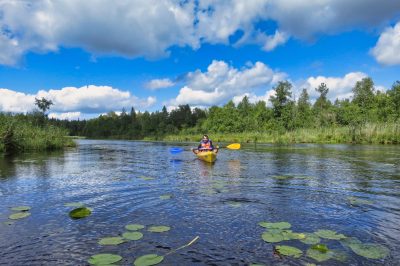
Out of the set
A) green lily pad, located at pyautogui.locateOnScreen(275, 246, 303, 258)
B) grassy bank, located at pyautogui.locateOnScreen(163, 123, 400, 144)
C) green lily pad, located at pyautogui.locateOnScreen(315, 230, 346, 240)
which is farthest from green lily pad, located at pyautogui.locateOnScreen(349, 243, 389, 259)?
grassy bank, located at pyautogui.locateOnScreen(163, 123, 400, 144)

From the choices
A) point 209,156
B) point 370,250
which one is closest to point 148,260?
point 370,250

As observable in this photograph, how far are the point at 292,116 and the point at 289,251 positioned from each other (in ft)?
215

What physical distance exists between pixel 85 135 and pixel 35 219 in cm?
15262

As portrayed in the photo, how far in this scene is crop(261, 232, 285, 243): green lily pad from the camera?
18.7 ft

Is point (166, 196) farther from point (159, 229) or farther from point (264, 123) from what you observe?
point (264, 123)

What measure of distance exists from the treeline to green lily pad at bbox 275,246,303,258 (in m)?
37.4

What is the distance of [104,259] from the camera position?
4.86 metres

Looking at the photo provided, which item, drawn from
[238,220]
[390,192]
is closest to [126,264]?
[238,220]

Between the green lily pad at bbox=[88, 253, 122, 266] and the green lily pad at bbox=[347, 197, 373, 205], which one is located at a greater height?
the green lily pad at bbox=[347, 197, 373, 205]

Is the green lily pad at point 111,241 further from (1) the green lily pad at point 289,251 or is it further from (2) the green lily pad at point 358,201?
(2) the green lily pad at point 358,201

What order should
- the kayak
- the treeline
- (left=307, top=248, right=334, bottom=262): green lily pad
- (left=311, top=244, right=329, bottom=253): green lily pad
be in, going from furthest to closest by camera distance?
the treeline
the kayak
(left=311, top=244, right=329, bottom=253): green lily pad
(left=307, top=248, right=334, bottom=262): green lily pad

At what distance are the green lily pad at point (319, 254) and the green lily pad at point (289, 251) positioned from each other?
16 cm

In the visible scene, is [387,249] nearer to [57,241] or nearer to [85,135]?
[57,241]

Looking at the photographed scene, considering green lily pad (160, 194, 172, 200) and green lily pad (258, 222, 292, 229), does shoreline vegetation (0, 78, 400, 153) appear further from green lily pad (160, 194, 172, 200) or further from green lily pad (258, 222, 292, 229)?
green lily pad (258, 222, 292, 229)
